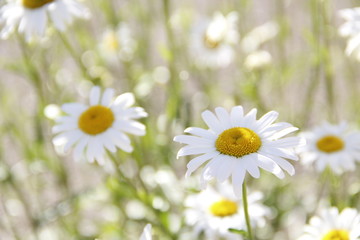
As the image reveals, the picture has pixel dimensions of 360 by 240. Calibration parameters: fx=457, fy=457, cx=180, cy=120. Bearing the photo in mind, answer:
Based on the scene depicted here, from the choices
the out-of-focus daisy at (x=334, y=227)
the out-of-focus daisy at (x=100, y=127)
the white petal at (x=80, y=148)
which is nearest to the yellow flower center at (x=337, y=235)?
the out-of-focus daisy at (x=334, y=227)

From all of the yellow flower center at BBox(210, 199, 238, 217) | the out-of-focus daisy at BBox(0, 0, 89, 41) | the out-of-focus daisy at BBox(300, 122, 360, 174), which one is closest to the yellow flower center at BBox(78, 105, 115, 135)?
the out-of-focus daisy at BBox(0, 0, 89, 41)

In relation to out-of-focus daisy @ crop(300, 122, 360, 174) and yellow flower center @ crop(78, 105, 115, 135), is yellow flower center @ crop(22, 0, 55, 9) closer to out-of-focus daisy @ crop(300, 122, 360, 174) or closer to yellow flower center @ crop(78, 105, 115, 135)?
yellow flower center @ crop(78, 105, 115, 135)

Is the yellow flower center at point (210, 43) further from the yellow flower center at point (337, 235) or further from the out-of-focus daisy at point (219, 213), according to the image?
→ the yellow flower center at point (337, 235)

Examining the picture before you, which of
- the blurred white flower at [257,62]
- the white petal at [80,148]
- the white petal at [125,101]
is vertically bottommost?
the white petal at [80,148]

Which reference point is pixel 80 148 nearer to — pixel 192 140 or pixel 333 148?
pixel 192 140

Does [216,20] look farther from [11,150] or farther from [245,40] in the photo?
[11,150]

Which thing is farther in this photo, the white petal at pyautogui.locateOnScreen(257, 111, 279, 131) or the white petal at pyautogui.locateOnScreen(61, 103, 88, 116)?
the white petal at pyautogui.locateOnScreen(61, 103, 88, 116)

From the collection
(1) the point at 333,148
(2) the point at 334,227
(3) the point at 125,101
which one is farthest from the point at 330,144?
(3) the point at 125,101

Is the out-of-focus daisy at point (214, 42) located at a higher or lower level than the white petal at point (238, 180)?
higher
